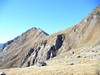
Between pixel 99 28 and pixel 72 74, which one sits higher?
pixel 99 28

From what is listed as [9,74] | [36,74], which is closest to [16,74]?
[9,74]

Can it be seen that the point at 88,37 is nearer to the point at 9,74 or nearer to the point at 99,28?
the point at 99,28

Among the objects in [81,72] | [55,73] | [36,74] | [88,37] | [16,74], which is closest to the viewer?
[81,72]

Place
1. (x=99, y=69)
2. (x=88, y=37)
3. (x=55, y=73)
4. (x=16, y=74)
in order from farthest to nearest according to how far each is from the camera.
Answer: (x=88, y=37) < (x=16, y=74) < (x=55, y=73) < (x=99, y=69)

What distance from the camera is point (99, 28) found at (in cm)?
19338

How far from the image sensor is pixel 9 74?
152ft

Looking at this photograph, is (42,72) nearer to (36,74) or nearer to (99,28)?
(36,74)

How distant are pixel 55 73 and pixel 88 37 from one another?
157106 mm

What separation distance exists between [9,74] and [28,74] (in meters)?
6.06

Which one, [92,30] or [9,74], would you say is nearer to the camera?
[9,74]

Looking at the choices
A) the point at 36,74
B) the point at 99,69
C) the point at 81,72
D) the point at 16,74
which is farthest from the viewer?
the point at 16,74

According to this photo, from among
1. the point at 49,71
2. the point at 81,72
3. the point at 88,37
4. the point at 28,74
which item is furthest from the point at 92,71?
the point at 88,37

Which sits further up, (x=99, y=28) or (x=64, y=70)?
(x=99, y=28)

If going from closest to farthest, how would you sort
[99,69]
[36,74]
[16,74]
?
1. [99,69]
2. [36,74]
3. [16,74]
